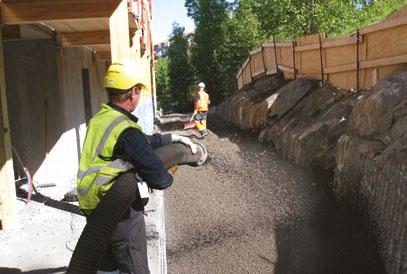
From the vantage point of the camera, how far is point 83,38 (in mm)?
9477

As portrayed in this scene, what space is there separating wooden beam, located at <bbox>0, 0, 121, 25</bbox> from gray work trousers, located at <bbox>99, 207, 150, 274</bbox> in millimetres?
3834

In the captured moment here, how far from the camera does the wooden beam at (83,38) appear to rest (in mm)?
9336

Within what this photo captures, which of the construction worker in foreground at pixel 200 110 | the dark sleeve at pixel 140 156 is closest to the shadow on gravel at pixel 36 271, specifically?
the dark sleeve at pixel 140 156

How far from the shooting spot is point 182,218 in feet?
28.2

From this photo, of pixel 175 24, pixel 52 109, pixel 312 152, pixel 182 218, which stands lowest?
pixel 182 218

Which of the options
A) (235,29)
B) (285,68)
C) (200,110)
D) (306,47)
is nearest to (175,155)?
(306,47)

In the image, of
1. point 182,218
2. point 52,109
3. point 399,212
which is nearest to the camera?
point 399,212

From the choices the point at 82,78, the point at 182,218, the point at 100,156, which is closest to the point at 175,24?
the point at 82,78

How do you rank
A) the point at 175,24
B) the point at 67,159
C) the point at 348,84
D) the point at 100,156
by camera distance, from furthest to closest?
the point at 175,24, the point at 348,84, the point at 67,159, the point at 100,156

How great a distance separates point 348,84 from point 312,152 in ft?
7.25

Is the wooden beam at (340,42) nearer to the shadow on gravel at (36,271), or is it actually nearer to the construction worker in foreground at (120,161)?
the shadow on gravel at (36,271)

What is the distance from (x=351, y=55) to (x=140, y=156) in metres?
9.32

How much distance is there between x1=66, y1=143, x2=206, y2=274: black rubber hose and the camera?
117 inches

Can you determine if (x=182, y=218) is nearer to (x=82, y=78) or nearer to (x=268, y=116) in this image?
(x=82, y=78)
